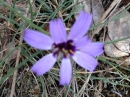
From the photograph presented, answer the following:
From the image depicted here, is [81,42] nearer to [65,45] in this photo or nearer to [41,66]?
[65,45]

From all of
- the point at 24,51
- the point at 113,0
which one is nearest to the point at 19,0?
the point at 24,51

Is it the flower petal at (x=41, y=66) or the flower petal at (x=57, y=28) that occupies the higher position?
the flower petal at (x=57, y=28)

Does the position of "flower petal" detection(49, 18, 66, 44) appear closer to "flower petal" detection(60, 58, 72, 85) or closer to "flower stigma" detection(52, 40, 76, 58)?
"flower stigma" detection(52, 40, 76, 58)

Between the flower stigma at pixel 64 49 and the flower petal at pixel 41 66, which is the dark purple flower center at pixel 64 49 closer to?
the flower stigma at pixel 64 49

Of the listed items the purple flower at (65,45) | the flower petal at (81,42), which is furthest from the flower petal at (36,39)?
the flower petal at (81,42)

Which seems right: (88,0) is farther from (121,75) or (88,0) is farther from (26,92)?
(26,92)

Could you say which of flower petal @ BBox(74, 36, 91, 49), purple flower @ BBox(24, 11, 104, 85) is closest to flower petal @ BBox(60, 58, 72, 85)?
purple flower @ BBox(24, 11, 104, 85)

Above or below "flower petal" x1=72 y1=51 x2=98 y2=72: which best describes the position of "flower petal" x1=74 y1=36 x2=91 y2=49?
above

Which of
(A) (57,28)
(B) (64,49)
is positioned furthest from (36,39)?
(B) (64,49)
